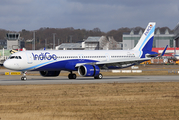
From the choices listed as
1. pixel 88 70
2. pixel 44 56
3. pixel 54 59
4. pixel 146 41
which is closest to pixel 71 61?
pixel 54 59

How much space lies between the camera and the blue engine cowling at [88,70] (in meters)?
40.9

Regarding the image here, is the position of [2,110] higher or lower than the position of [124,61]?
lower

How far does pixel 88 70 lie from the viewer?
4091 centimetres

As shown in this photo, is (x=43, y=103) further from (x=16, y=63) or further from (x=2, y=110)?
(x=16, y=63)

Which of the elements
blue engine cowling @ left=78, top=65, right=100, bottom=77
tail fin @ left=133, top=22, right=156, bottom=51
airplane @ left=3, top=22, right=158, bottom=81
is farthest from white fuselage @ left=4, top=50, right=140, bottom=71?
tail fin @ left=133, top=22, right=156, bottom=51

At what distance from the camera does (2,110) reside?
57.3 ft

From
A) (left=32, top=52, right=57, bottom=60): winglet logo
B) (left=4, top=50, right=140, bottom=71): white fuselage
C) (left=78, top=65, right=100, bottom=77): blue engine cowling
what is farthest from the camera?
(left=32, top=52, right=57, bottom=60): winglet logo

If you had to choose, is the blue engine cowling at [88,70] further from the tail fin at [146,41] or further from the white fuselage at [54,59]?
the tail fin at [146,41]

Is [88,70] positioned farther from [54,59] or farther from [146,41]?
[146,41]

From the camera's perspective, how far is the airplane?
133 ft

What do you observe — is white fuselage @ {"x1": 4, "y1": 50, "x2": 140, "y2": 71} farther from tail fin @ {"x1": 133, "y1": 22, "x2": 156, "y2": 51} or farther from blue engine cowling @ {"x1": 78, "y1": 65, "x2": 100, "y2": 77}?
tail fin @ {"x1": 133, "y1": 22, "x2": 156, "y2": 51}

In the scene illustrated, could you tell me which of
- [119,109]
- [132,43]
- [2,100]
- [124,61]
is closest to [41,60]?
[124,61]

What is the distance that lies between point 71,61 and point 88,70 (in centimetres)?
372

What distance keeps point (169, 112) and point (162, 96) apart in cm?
675
